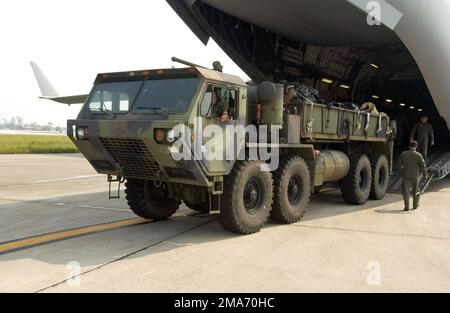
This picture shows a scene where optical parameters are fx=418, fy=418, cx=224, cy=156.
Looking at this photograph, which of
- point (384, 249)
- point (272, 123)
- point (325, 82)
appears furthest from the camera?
point (325, 82)

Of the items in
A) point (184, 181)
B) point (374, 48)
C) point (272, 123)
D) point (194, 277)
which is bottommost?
point (194, 277)

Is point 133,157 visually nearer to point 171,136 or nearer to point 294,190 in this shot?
point 171,136

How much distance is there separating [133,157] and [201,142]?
110 cm

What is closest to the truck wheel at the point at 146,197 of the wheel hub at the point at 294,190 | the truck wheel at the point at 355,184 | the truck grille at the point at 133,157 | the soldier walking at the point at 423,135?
the truck grille at the point at 133,157

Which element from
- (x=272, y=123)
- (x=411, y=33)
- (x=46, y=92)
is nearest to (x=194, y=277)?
(x=272, y=123)

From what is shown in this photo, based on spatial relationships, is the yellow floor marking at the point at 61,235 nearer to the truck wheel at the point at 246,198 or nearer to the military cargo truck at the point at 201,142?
the military cargo truck at the point at 201,142

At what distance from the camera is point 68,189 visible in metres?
11.0

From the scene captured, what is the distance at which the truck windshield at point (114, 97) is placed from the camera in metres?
6.04

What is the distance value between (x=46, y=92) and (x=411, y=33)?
1226 inches

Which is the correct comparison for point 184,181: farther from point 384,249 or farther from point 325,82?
point 325,82

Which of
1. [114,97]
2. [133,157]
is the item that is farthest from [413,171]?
[114,97]

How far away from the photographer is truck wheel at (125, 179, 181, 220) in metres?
6.95

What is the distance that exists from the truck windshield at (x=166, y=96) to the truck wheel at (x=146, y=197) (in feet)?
5.15

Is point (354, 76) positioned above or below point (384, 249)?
above
